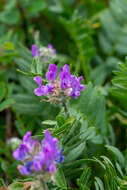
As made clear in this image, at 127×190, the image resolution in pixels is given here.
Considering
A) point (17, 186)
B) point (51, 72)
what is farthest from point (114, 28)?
point (17, 186)

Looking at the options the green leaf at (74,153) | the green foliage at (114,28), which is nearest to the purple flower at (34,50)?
the green leaf at (74,153)

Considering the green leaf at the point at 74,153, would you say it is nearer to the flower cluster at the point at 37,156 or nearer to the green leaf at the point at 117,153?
the green leaf at the point at 117,153

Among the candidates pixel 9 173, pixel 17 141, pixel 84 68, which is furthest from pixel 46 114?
pixel 84 68

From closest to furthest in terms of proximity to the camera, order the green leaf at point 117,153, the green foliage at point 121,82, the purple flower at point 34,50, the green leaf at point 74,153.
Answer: the green leaf at point 74,153, the green leaf at point 117,153, the green foliage at point 121,82, the purple flower at point 34,50

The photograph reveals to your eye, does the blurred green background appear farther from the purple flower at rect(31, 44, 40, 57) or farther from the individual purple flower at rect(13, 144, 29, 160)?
the individual purple flower at rect(13, 144, 29, 160)

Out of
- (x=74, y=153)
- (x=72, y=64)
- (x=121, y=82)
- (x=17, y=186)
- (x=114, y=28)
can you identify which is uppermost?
(x=114, y=28)

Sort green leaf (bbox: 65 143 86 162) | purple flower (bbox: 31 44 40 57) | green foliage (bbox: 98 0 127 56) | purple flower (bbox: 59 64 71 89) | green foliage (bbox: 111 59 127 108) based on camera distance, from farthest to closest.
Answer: green foliage (bbox: 98 0 127 56) → purple flower (bbox: 31 44 40 57) → green foliage (bbox: 111 59 127 108) → green leaf (bbox: 65 143 86 162) → purple flower (bbox: 59 64 71 89)

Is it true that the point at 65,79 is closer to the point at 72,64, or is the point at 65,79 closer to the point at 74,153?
the point at 74,153

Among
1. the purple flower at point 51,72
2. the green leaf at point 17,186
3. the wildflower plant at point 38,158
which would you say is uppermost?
the purple flower at point 51,72

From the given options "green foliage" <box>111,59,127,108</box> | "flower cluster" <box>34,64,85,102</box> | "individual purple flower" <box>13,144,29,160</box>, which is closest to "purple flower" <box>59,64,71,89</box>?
"flower cluster" <box>34,64,85,102</box>
